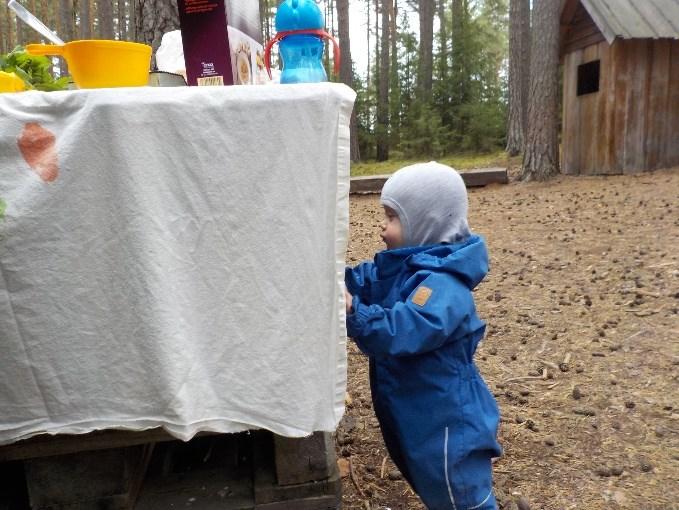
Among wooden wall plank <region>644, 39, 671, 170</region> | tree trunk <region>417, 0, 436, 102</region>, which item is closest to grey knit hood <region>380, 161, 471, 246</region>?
wooden wall plank <region>644, 39, 671, 170</region>

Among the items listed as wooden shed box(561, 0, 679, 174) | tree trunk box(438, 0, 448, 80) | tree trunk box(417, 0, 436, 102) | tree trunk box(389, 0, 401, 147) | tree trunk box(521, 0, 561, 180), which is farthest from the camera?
tree trunk box(417, 0, 436, 102)

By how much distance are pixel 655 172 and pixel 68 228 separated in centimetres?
956

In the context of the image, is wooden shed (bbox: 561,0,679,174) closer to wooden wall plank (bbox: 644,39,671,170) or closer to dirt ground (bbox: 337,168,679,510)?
wooden wall plank (bbox: 644,39,671,170)

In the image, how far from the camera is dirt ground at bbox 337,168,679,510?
87.8 inches

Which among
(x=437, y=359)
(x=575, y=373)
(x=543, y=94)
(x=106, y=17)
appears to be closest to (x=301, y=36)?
(x=437, y=359)

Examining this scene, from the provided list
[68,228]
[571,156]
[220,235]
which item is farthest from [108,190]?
[571,156]

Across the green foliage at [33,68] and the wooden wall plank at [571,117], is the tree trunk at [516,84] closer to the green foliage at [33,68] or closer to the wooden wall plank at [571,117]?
the wooden wall plank at [571,117]

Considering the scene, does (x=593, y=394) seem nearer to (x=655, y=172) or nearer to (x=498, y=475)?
(x=498, y=475)

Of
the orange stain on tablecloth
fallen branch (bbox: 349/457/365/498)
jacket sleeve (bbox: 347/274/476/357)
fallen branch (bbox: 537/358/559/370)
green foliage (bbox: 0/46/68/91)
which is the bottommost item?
fallen branch (bbox: 349/457/365/498)

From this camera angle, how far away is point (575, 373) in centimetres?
314

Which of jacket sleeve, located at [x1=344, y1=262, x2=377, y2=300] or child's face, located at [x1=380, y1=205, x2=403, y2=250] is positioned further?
jacket sleeve, located at [x1=344, y1=262, x2=377, y2=300]

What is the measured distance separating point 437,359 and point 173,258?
2.55 ft

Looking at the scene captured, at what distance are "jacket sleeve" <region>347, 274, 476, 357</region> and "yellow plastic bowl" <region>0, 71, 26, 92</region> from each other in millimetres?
1006

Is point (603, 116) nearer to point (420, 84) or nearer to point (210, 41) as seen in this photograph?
point (210, 41)
